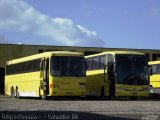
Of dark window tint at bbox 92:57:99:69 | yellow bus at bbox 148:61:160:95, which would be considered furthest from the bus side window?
yellow bus at bbox 148:61:160:95

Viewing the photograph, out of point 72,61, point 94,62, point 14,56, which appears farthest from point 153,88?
point 14,56

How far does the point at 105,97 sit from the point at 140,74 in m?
3.27

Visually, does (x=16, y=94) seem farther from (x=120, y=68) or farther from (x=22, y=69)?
(x=120, y=68)

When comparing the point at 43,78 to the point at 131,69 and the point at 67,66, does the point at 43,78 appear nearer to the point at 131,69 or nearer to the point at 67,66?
the point at 67,66

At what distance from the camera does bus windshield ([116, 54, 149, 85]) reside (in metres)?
32.2

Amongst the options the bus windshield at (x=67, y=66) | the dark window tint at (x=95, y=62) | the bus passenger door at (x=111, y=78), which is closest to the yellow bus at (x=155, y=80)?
the dark window tint at (x=95, y=62)

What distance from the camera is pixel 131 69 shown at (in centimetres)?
3256

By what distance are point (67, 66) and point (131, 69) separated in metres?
4.34

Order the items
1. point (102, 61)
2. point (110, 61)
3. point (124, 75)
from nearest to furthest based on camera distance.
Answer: point (124, 75), point (110, 61), point (102, 61)

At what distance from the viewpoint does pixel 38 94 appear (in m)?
32.5

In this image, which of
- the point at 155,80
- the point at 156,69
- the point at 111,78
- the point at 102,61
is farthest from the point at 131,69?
the point at 156,69

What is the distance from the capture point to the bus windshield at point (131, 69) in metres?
32.2

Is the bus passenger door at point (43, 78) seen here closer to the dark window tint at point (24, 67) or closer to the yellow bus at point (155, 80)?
the dark window tint at point (24, 67)

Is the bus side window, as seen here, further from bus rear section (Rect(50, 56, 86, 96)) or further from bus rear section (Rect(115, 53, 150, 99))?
bus rear section (Rect(50, 56, 86, 96))
